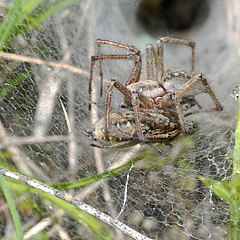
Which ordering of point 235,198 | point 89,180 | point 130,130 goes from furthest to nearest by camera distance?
1. point 130,130
2. point 89,180
3. point 235,198

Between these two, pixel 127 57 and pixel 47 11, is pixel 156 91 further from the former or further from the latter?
pixel 47 11

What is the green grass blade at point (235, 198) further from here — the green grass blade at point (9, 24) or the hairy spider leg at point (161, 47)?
the green grass blade at point (9, 24)

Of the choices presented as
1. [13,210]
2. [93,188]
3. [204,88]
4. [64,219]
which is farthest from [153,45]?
[13,210]

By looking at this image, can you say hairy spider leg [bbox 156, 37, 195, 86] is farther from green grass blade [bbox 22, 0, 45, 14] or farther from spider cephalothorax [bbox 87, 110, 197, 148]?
green grass blade [bbox 22, 0, 45, 14]

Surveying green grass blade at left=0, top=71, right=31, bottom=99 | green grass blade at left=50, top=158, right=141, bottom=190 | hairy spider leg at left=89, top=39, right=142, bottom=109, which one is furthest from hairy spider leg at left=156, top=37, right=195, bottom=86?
green grass blade at left=0, top=71, right=31, bottom=99

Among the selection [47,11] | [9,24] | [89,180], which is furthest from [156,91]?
[47,11]
